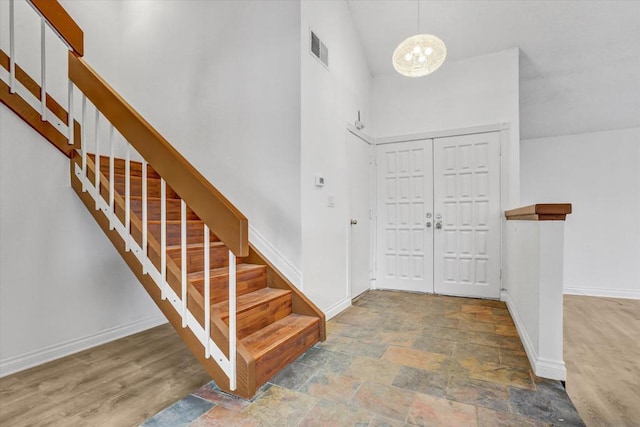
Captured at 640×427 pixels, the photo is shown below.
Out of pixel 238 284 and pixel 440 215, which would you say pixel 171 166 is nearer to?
pixel 238 284

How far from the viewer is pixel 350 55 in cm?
396

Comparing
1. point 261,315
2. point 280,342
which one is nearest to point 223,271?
point 261,315

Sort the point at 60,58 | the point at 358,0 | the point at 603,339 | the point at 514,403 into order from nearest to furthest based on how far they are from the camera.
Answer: the point at 514,403 < the point at 60,58 < the point at 603,339 < the point at 358,0

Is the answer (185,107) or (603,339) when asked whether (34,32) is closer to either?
(185,107)

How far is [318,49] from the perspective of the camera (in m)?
3.13

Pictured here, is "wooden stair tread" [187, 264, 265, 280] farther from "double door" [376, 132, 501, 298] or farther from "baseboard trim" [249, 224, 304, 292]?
"double door" [376, 132, 501, 298]

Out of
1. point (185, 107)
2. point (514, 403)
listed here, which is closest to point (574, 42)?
point (514, 403)

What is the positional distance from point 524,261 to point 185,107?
3459 millimetres

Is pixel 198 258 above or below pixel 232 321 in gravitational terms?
above

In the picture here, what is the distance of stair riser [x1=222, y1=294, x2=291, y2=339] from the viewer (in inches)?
83.8

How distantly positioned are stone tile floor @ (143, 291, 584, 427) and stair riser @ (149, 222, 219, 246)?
1193 millimetres

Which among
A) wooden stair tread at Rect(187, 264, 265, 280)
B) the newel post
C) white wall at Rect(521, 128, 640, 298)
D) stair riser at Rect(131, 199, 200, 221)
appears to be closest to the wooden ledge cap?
the newel post

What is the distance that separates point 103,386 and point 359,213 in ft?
9.91

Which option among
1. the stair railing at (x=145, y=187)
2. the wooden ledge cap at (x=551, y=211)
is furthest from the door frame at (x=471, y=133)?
the stair railing at (x=145, y=187)
